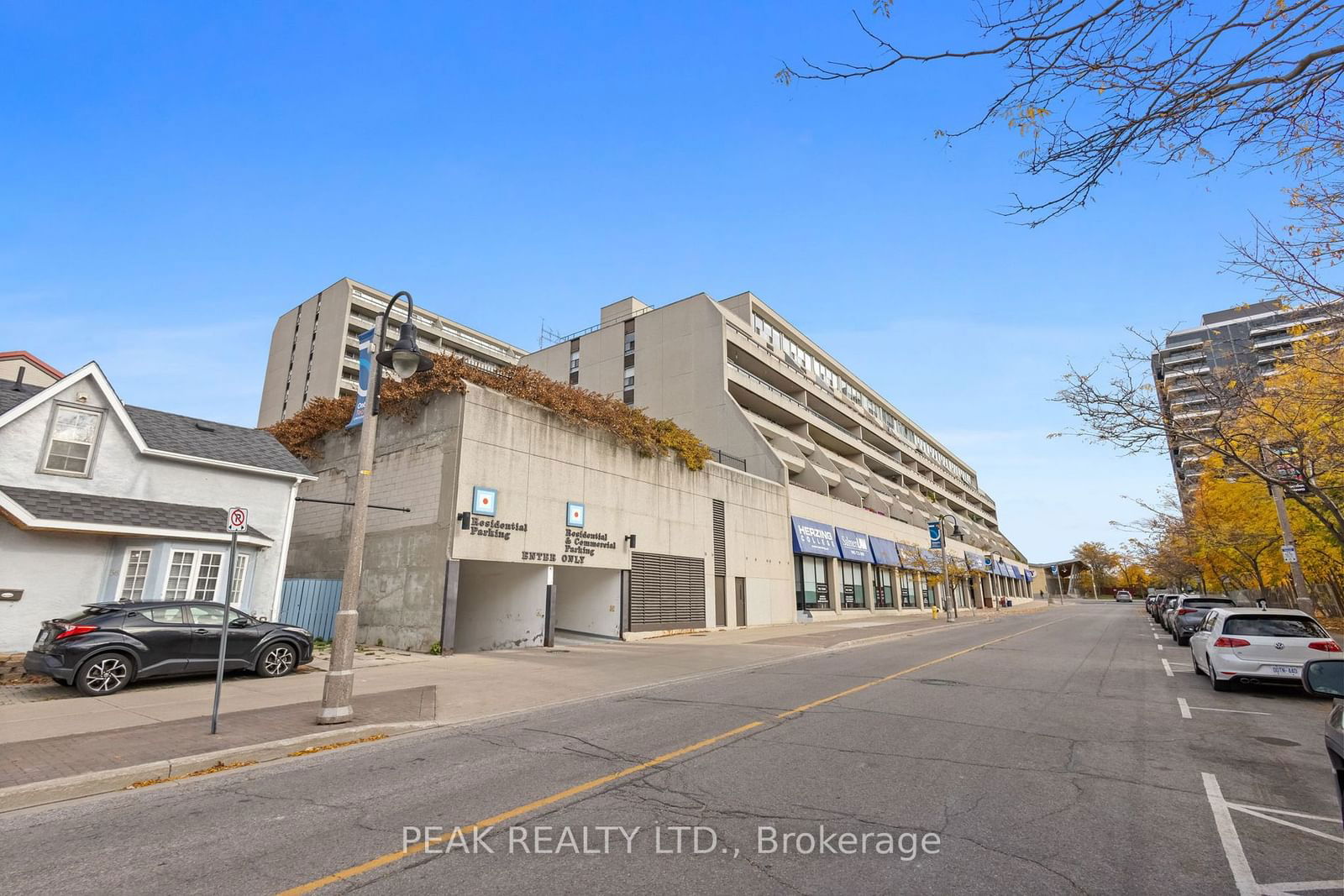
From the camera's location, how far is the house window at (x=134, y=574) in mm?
14376

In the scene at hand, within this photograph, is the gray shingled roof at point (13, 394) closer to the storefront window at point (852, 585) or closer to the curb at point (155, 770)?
the curb at point (155, 770)

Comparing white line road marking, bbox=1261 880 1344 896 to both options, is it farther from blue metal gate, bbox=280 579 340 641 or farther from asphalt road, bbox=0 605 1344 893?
blue metal gate, bbox=280 579 340 641

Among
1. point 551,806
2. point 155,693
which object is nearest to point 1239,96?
point 551,806

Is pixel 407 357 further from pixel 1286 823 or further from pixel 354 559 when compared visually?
pixel 1286 823

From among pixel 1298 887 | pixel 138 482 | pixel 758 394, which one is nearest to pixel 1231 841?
pixel 1298 887

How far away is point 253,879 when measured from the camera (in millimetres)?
3906

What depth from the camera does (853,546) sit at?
4197 cm

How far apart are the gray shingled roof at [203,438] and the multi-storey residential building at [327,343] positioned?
131 ft

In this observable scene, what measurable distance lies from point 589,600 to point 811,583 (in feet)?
58.5

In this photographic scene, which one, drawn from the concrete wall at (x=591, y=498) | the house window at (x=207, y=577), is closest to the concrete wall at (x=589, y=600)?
the concrete wall at (x=591, y=498)

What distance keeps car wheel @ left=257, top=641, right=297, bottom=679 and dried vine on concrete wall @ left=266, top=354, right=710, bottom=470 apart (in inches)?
322

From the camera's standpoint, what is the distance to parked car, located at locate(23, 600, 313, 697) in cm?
1034

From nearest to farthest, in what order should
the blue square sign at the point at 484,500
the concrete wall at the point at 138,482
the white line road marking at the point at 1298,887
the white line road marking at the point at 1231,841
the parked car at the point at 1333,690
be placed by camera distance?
the parked car at the point at 1333,690
the white line road marking at the point at 1298,887
the white line road marking at the point at 1231,841
the concrete wall at the point at 138,482
the blue square sign at the point at 484,500

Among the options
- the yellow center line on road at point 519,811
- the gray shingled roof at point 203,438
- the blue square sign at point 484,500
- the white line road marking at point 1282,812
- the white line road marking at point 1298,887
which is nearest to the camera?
the white line road marking at point 1298,887
